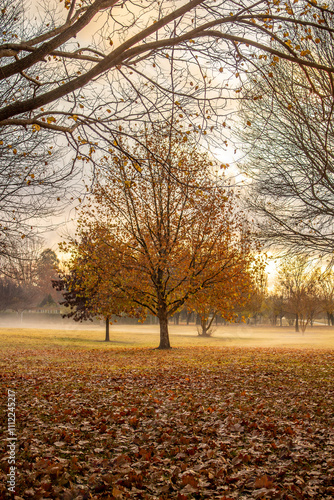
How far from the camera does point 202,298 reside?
57.4ft

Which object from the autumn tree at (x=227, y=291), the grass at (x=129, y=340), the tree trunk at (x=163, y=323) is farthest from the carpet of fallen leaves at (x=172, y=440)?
the grass at (x=129, y=340)

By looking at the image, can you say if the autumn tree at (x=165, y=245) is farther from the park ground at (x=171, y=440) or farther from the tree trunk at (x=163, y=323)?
the park ground at (x=171, y=440)

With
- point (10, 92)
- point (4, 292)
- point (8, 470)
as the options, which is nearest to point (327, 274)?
point (10, 92)

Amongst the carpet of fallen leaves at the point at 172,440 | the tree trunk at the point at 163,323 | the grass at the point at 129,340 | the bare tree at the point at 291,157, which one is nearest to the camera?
the carpet of fallen leaves at the point at 172,440

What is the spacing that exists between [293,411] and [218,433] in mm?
1935

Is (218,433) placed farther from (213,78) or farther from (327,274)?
(327,274)

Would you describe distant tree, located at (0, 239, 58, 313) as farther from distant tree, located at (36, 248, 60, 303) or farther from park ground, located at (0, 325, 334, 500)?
park ground, located at (0, 325, 334, 500)

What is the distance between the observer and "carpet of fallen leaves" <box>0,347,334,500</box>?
3.47 meters

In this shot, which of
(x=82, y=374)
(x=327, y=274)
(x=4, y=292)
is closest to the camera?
Answer: (x=82, y=374)

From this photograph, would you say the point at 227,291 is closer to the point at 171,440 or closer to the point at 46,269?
the point at 171,440

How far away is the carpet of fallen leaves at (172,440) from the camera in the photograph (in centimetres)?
347

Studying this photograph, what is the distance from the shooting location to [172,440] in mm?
4625

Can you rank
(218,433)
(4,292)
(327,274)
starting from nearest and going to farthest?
(218,433)
(327,274)
(4,292)

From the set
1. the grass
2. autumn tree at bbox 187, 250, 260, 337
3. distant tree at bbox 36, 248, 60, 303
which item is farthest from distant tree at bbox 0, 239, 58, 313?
autumn tree at bbox 187, 250, 260, 337
